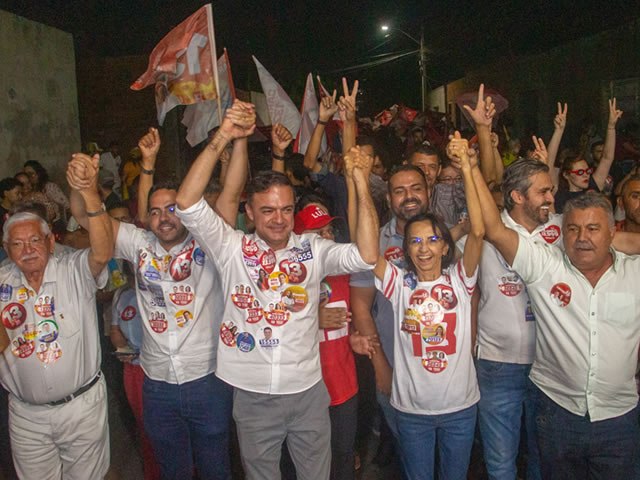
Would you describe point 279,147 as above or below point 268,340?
above

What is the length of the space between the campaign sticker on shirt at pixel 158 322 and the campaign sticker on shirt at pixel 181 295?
0.12 m

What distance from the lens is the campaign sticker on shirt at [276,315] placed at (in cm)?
338

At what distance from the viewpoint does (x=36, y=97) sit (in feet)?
33.3

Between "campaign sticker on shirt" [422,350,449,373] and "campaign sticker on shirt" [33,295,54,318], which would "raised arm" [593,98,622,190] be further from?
"campaign sticker on shirt" [33,295,54,318]

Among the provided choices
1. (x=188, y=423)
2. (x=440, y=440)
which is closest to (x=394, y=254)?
(x=440, y=440)

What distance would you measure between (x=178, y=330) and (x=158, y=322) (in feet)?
0.44

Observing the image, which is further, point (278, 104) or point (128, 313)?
point (278, 104)

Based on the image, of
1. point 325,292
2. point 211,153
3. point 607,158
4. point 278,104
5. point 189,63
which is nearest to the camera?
point 211,153

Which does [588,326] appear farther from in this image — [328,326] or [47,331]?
[47,331]

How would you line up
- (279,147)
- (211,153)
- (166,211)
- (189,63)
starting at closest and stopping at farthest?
(211,153) → (166,211) → (189,63) → (279,147)

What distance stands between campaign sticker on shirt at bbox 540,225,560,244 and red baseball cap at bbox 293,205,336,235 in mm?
1274

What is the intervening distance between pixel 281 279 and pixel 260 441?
870mm

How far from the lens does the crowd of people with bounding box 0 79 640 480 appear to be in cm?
335

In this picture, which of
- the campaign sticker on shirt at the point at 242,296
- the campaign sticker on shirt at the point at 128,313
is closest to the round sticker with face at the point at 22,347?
the campaign sticker on shirt at the point at 128,313
